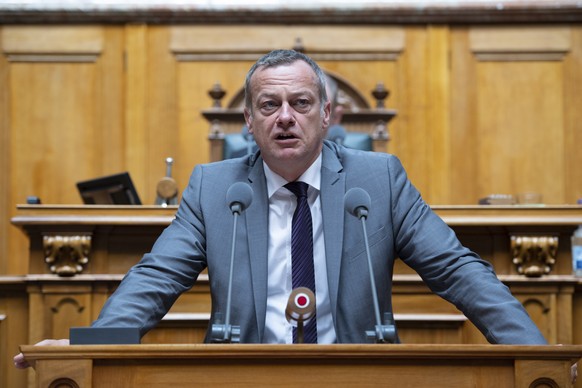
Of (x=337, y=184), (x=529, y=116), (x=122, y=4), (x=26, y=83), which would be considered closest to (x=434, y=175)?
(x=529, y=116)

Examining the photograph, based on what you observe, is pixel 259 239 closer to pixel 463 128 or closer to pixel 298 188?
pixel 298 188

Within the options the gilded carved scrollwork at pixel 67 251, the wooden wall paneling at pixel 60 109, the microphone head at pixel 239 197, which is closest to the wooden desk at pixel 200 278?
the gilded carved scrollwork at pixel 67 251

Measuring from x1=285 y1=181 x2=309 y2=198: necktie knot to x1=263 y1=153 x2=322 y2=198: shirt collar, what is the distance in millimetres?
13

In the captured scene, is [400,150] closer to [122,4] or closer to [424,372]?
[122,4]

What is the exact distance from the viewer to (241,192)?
2.28 meters

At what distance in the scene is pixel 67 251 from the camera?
350 cm

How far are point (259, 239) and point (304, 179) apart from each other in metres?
0.23

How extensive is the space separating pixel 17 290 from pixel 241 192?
1547mm

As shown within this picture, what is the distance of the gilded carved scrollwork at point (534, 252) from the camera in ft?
11.3

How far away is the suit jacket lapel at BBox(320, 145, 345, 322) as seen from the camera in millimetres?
2400

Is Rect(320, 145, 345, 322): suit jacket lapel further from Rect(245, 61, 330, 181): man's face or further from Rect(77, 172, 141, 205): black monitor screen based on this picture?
Rect(77, 172, 141, 205): black monitor screen

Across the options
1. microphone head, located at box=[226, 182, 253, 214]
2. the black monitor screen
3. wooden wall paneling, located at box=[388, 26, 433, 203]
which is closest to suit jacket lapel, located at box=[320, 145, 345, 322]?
microphone head, located at box=[226, 182, 253, 214]

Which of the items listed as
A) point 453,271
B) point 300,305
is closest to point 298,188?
point 453,271

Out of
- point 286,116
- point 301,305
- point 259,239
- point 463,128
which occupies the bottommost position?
point 301,305
